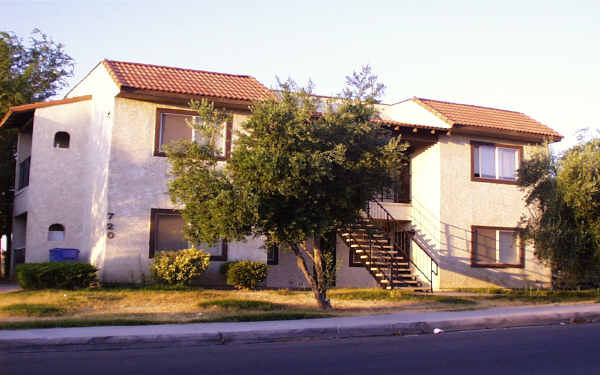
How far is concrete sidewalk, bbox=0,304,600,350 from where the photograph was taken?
9.91 metres

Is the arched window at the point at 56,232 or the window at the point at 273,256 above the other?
the arched window at the point at 56,232

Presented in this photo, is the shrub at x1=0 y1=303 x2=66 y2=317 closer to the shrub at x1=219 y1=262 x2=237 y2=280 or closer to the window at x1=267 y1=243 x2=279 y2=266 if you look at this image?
the shrub at x1=219 y1=262 x2=237 y2=280

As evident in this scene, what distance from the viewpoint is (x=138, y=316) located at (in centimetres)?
1264

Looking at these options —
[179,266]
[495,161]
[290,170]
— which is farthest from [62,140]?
[495,161]

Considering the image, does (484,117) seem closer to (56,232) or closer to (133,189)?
(133,189)

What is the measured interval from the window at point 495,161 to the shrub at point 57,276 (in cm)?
1289

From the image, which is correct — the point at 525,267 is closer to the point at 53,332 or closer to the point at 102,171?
the point at 102,171

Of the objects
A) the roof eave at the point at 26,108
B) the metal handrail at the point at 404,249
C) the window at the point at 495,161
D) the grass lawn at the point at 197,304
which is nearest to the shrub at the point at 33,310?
the grass lawn at the point at 197,304

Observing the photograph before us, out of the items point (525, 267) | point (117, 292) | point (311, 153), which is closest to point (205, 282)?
point (117, 292)

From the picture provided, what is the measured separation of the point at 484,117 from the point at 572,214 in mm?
6620

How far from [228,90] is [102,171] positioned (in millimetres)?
4326

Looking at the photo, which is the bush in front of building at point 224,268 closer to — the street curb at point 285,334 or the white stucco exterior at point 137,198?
the white stucco exterior at point 137,198

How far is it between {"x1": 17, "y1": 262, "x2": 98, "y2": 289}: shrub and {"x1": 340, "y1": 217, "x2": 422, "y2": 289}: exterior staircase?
709 cm

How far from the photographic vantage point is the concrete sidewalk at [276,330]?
9.91 meters
